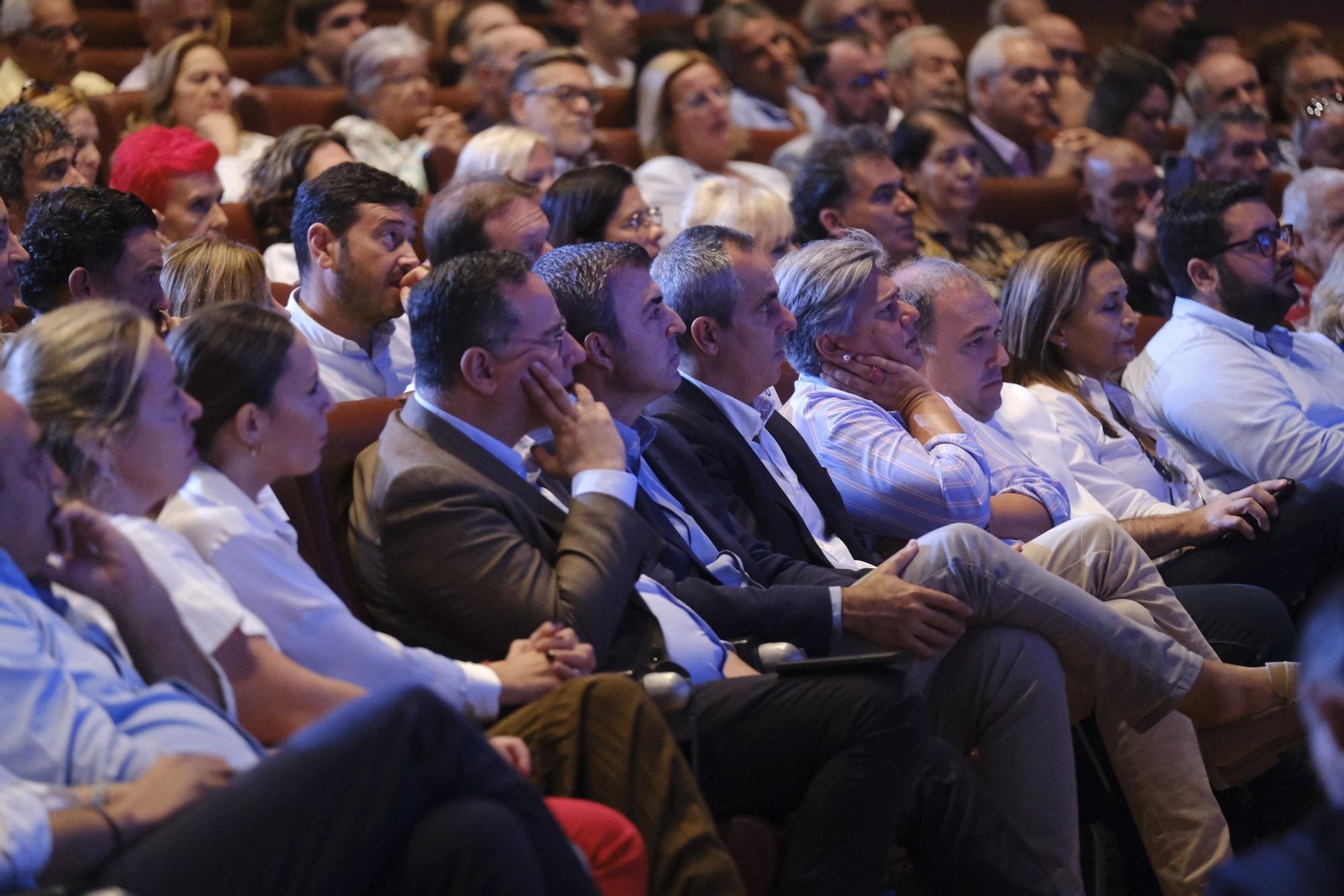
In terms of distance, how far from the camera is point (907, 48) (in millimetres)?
4695

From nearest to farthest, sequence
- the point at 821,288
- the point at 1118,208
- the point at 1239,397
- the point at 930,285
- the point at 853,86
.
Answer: the point at 821,288 < the point at 930,285 < the point at 1239,397 < the point at 1118,208 < the point at 853,86

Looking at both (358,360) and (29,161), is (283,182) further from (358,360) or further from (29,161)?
(358,360)

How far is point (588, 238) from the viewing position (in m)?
2.79

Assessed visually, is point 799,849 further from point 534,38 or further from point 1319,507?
point 534,38

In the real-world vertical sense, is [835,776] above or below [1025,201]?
above

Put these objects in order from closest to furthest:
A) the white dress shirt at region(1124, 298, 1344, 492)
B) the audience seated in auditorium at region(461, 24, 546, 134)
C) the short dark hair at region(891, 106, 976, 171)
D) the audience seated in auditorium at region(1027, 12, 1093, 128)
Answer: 1. the white dress shirt at region(1124, 298, 1344, 492)
2. the short dark hair at region(891, 106, 976, 171)
3. the audience seated in auditorium at region(461, 24, 546, 134)
4. the audience seated in auditorium at region(1027, 12, 1093, 128)

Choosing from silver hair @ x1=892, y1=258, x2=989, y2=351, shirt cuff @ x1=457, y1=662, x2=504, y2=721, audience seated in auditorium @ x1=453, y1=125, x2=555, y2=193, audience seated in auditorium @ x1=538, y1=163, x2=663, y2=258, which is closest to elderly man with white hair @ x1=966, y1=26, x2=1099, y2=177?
audience seated in auditorium @ x1=453, y1=125, x2=555, y2=193

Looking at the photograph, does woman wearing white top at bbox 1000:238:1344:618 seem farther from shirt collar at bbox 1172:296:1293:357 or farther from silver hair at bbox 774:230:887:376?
silver hair at bbox 774:230:887:376

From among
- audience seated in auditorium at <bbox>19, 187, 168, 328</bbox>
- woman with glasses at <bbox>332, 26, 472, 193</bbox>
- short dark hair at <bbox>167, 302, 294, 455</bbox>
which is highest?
short dark hair at <bbox>167, 302, 294, 455</bbox>

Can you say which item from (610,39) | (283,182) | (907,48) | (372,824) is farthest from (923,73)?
(372,824)

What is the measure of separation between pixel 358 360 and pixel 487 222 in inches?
11.7

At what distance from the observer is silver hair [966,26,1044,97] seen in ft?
14.7

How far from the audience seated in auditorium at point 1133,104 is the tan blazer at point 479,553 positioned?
319 centimetres

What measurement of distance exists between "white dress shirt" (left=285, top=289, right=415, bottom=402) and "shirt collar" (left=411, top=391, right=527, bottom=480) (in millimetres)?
599
